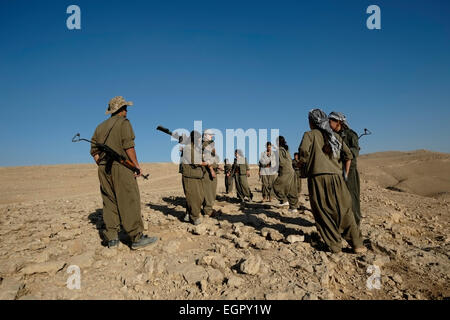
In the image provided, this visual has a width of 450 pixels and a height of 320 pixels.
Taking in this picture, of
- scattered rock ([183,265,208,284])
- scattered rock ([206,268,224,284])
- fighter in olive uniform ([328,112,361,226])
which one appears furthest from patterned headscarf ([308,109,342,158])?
scattered rock ([183,265,208,284])

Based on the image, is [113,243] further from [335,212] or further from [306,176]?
[335,212]

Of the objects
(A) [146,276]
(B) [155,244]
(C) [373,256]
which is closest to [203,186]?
(B) [155,244]

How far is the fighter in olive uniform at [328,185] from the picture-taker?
132 inches

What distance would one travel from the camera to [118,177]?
3479 mm

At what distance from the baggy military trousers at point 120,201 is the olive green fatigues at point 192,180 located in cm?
158

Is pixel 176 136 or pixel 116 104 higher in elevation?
pixel 116 104

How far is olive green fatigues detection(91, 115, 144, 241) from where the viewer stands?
11.4 ft

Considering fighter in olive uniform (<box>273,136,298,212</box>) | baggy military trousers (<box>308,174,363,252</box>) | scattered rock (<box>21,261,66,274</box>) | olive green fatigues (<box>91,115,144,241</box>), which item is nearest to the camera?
scattered rock (<box>21,261,66,274</box>)

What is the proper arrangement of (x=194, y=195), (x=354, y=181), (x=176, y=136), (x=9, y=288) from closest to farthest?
1. (x=9, y=288)
2. (x=354, y=181)
3. (x=194, y=195)
4. (x=176, y=136)

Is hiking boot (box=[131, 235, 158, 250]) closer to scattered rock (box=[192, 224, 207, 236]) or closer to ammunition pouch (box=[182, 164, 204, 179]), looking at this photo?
scattered rock (box=[192, 224, 207, 236])

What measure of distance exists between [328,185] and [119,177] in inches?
106

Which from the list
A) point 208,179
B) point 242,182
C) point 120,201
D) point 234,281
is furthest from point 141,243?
point 242,182

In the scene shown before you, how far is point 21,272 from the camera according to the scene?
279 centimetres
